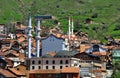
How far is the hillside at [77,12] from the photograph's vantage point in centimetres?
13012

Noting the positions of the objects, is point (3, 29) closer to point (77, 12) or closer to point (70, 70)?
point (77, 12)

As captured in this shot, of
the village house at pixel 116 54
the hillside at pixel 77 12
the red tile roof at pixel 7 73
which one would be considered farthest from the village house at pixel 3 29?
the red tile roof at pixel 7 73

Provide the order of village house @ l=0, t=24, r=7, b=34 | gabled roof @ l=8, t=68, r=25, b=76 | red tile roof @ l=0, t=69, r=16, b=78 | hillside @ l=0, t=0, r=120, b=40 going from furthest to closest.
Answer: hillside @ l=0, t=0, r=120, b=40, village house @ l=0, t=24, r=7, b=34, gabled roof @ l=8, t=68, r=25, b=76, red tile roof @ l=0, t=69, r=16, b=78

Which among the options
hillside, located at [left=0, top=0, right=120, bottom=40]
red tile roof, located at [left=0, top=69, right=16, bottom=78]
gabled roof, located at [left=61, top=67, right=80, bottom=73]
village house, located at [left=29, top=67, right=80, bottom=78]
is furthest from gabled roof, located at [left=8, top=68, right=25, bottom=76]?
hillside, located at [left=0, top=0, right=120, bottom=40]

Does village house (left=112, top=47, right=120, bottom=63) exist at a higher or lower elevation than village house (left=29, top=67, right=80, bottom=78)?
lower

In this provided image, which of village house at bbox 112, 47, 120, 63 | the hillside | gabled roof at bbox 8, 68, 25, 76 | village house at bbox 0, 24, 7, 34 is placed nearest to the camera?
gabled roof at bbox 8, 68, 25, 76

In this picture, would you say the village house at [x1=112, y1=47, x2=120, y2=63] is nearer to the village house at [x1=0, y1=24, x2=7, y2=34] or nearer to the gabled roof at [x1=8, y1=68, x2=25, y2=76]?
the gabled roof at [x1=8, y1=68, x2=25, y2=76]

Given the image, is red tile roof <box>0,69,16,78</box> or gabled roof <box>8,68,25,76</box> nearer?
red tile roof <box>0,69,16,78</box>

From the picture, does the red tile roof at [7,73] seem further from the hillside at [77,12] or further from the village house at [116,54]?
the hillside at [77,12]

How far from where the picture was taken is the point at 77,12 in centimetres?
15325

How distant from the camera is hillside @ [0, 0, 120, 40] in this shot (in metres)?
130

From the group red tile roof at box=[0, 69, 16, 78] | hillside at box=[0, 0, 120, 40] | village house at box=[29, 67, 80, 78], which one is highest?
hillside at box=[0, 0, 120, 40]

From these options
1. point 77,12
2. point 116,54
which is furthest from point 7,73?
point 77,12

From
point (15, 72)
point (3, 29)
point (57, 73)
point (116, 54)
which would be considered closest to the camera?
point (15, 72)
